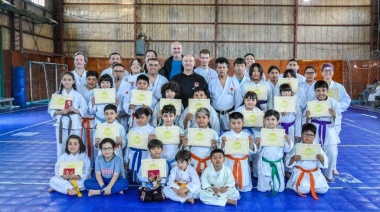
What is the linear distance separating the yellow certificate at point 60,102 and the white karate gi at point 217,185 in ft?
6.94

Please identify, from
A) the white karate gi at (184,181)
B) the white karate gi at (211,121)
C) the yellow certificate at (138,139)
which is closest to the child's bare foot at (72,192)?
the yellow certificate at (138,139)

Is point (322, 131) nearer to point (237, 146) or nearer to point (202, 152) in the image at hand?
point (237, 146)

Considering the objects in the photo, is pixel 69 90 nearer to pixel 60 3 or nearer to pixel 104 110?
pixel 104 110

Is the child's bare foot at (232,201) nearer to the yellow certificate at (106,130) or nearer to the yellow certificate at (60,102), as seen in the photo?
the yellow certificate at (106,130)

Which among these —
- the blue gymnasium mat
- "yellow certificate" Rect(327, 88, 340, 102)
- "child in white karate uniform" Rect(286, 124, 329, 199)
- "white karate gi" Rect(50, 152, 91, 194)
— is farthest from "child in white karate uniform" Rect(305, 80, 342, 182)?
"white karate gi" Rect(50, 152, 91, 194)

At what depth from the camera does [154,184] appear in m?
4.20

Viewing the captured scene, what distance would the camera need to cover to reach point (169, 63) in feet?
18.7

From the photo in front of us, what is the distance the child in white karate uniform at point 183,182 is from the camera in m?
4.06

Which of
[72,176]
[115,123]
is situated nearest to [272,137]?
[115,123]

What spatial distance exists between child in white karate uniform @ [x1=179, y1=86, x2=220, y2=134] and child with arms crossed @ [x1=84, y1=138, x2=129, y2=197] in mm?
995

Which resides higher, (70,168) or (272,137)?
(272,137)

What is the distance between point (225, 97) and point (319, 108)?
4.10 ft

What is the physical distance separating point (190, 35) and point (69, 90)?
45.8 ft

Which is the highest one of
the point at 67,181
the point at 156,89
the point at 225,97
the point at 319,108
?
the point at 156,89
